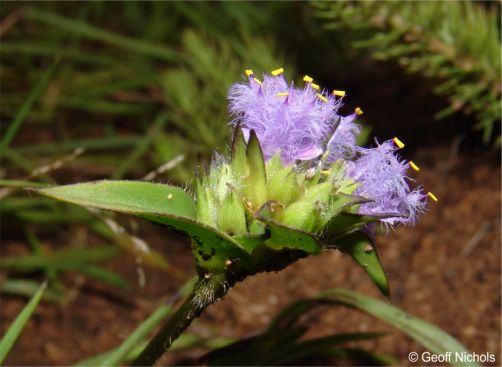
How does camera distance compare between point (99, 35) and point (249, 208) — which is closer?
point (249, 208)

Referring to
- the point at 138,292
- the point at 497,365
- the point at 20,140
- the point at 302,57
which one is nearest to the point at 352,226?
the point at 497,365

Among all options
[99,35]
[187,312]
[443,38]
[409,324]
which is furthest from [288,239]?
[99,35]

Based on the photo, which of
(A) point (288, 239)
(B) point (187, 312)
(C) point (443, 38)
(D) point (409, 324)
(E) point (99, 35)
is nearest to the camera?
(A) point (288, 239)

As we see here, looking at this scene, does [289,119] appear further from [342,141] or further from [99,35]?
[99,35]

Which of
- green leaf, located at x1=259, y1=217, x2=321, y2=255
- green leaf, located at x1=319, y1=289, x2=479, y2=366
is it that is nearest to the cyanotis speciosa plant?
green leaf, located at x1=259, y1=217, x2=321, y2=255

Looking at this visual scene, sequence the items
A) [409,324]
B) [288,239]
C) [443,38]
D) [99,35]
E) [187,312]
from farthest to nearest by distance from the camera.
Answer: [99,35] < [443,38] < [409,324] < [187,312] < [288,239]

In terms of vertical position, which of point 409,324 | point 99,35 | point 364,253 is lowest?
point 99,35

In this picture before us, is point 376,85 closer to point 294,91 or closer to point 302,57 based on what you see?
point 302,57

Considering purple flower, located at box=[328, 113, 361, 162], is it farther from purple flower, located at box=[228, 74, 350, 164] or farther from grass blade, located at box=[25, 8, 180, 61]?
grass blade, located at box=[25, 8, 180, 61]
